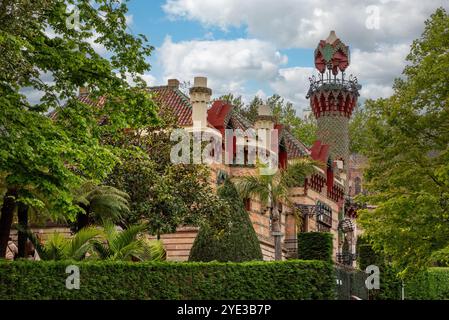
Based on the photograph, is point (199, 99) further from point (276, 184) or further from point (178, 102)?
point (276, 184)

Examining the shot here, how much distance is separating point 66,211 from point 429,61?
14616 mm

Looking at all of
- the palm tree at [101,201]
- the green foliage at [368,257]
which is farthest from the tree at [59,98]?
the green foliage at [368,257]

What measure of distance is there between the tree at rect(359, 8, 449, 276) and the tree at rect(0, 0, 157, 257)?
9194mm

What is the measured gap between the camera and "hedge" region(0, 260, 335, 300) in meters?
25.5

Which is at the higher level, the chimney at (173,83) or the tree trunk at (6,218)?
the chimney at (173,83)

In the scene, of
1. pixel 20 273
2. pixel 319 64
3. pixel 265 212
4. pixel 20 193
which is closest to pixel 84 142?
pixel 20 193

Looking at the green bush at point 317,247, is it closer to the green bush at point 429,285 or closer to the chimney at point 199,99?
the green bush at point 429,285

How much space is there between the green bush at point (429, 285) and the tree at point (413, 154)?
41.4ft

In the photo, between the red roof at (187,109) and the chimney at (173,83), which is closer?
the red roof at (187,109)

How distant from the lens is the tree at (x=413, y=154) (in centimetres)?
3081

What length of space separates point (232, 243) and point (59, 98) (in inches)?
388

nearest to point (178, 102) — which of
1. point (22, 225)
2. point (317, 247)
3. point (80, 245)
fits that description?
point (317, 247)

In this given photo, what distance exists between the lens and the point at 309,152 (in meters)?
61.9

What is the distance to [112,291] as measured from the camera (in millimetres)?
27375
